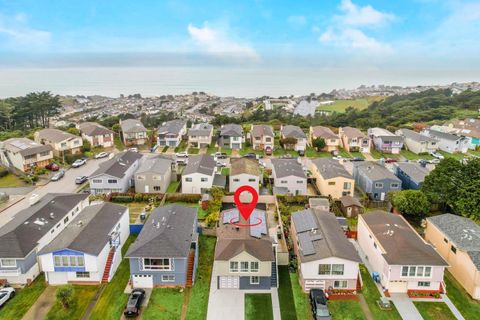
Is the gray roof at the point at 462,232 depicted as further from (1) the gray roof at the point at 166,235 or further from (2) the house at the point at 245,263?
(1) the gray roof at the point at 166,235

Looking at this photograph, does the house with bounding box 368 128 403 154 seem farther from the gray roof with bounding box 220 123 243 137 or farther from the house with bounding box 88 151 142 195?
the house with bounding box 88 151 142 195

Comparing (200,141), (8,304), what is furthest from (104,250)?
(200,141)

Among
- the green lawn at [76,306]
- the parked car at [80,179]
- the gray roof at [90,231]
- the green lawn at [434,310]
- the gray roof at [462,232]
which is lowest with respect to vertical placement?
the green lawn at [434,310]

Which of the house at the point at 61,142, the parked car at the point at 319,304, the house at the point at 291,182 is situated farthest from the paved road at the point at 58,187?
the parked car at the point at 319,304

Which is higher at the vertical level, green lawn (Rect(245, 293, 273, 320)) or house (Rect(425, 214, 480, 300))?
Answer: house (Rect(425, 214, 480, 300))

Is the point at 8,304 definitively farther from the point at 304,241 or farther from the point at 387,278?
the point at 387,278

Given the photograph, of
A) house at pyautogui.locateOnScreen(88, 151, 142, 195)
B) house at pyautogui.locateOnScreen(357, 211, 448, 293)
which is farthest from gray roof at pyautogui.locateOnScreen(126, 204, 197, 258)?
house at pyautogui.locateOnScreen(357, 211, 448, 293)
